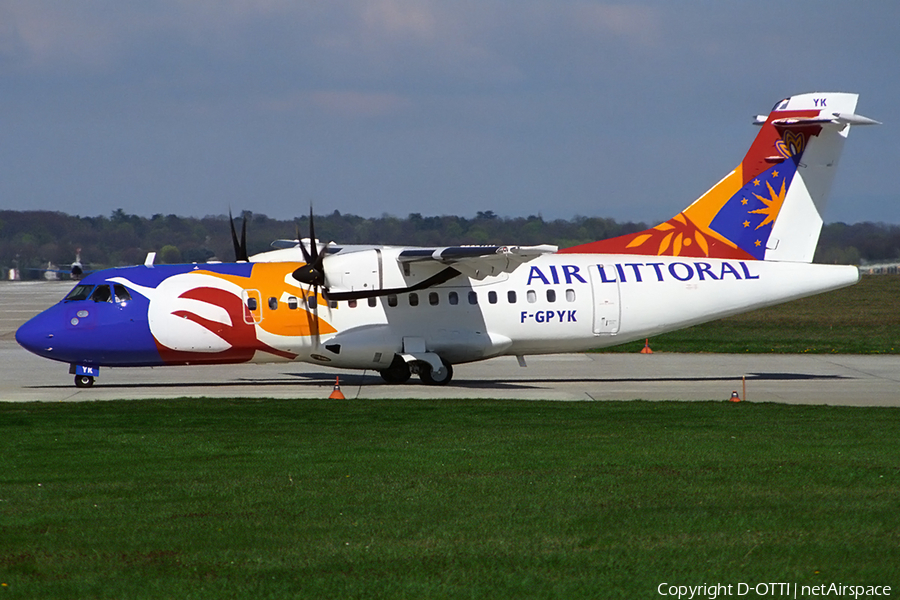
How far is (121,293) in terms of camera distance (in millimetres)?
22641

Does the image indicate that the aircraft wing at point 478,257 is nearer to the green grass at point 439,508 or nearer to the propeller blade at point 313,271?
the propeller blade at point 313,271

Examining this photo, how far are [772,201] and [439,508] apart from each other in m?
17.8

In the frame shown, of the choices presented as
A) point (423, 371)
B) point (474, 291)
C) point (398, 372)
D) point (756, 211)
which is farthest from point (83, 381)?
point (756, 211)

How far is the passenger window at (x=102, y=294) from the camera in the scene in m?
22.5

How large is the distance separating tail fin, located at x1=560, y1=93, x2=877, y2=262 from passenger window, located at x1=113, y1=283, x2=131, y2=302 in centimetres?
1217

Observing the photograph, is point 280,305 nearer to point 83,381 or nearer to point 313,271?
point 313,271

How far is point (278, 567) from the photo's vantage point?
731cm

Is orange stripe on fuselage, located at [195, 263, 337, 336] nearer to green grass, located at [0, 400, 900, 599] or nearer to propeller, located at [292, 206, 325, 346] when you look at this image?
propeller, located at [292, 206, 325, 346]

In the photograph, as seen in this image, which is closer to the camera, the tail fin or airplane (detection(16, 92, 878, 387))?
airplane (detection(16, 92, 878, 387))

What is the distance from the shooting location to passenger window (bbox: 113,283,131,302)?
22562mm

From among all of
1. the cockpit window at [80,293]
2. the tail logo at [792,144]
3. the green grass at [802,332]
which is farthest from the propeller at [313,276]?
the green grass at [802,332]

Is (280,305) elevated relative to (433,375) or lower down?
elevated

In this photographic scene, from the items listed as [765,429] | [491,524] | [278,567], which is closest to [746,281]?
[765,429]

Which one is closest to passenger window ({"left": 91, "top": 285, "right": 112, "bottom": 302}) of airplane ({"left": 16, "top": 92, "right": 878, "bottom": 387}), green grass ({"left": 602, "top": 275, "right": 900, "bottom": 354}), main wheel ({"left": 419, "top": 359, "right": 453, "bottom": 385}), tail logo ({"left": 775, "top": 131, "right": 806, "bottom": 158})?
airplane ({"left": 16, "top": 92, "right": 878, "bottom": 387})
